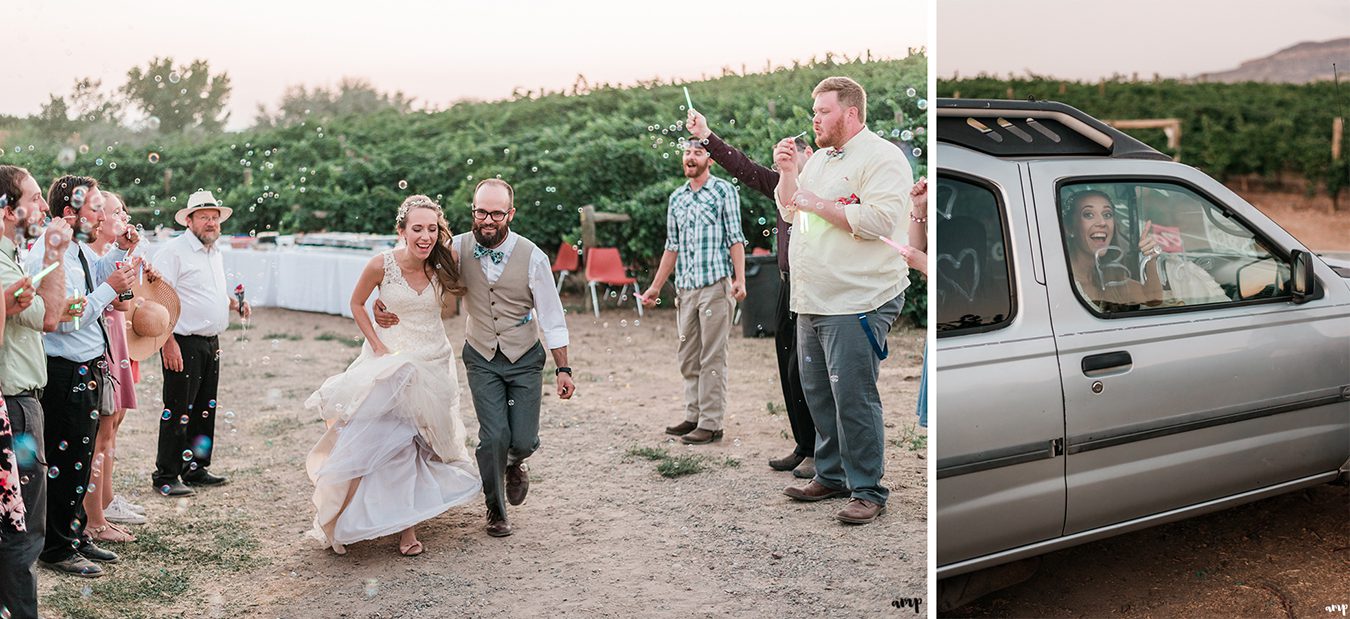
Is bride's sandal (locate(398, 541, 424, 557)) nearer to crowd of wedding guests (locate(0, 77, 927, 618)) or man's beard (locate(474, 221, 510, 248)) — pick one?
crowd of wedding guests (locate(0, 77, 927, 618))

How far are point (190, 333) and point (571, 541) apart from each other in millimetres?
1831

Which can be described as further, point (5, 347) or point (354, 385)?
point (354, 385)

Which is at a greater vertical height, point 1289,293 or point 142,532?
point 1289,293

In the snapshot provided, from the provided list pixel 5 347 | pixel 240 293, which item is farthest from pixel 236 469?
pixel 5 347

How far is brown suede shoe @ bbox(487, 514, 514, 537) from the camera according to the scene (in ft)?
13.1

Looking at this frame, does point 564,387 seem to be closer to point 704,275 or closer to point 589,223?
point 704,275

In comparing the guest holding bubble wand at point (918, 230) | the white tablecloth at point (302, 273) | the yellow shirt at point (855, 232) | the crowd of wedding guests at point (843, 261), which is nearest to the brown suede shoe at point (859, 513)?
the crowd of wedding guests at point (843, 261)

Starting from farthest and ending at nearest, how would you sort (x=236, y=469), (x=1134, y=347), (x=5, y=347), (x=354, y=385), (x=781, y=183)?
(x=236, y=469) → (x=781, y=183) → (x=354, y=385) → (x=1134, y=347) → (x=5, y=347)

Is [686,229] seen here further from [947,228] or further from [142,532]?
[142,532]

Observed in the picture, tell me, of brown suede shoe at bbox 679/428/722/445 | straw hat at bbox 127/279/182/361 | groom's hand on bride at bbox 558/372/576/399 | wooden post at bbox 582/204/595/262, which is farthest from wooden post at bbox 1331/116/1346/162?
straw hat at bbox 127/279/182/361

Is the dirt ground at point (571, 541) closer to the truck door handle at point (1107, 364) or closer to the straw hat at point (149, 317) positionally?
the straw hat at point (149, 317)

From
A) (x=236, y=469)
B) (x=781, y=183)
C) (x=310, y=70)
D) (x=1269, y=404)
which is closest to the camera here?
(x=1269, y=404)

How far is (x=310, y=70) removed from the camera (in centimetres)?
425

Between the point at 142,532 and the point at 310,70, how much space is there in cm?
182
